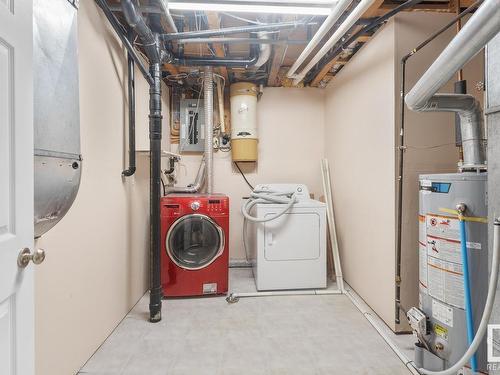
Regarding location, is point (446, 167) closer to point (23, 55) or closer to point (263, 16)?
point (263, 16)

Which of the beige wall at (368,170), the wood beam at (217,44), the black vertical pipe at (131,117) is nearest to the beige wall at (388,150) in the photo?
the beige wall at (368,170)

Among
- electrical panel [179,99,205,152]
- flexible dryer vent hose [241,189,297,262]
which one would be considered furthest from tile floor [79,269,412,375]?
electrical panel [179,99,205,152]

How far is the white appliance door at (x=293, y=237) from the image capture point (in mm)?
2648

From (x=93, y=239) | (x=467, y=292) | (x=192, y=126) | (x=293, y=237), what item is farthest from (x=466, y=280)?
(x=192, y=126)

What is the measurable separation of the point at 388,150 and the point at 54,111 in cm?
206

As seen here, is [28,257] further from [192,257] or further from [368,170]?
[368,170]

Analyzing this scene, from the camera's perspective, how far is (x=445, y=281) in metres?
1.40

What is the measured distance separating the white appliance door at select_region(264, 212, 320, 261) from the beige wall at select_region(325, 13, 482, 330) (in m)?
0.40

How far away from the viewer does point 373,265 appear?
2230 mm

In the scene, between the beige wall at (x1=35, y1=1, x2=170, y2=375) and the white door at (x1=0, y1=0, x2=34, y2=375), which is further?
the beige wall at (x1=35, y1=1, x2=170, y2=375)

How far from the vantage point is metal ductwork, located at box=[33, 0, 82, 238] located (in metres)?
1.00

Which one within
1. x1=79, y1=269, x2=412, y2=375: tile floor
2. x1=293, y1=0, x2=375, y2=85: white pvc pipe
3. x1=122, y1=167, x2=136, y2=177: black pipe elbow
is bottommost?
x1=79, y1=269, x2=412, y2=375: tile floor

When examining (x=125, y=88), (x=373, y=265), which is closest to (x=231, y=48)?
(x=125, y=88)

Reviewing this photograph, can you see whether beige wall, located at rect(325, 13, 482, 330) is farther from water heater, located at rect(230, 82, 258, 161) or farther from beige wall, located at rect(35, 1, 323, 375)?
beige wall, located at rect(35, 1, 323, 375)
